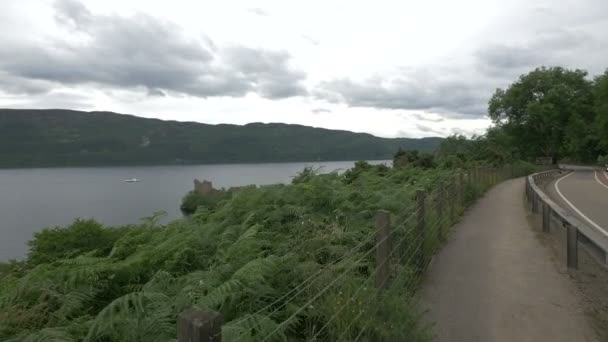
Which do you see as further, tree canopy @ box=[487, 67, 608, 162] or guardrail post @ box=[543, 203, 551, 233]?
tree canopy @ box=[487, 67, 608, 162]

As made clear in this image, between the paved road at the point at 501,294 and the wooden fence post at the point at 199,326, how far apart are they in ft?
11.1

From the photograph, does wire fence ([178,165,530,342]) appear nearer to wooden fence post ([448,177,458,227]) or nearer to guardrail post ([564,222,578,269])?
guardrail post ([564,222,578,269])

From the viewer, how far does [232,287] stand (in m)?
4.18

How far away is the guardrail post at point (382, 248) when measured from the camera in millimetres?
4758

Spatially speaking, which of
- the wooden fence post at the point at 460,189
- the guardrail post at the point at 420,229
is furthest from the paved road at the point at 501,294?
the wooden fence post at the point at 460,189

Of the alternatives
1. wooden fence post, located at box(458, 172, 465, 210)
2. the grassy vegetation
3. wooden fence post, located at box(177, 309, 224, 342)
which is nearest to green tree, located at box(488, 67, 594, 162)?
wooden fence post, located at box(458, 172, 465, 210)

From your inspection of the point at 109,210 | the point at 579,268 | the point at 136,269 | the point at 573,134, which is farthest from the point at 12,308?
the point at 573,134

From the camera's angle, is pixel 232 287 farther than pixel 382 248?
No

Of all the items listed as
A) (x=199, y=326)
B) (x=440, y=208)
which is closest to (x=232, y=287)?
(x=199, y=326)

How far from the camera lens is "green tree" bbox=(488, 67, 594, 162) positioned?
6838cm

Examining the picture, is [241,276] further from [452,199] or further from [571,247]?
[452,199]

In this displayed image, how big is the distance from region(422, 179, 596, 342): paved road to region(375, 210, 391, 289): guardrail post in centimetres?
84

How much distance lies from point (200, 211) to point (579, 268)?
666cm

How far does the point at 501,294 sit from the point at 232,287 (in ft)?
12.5
